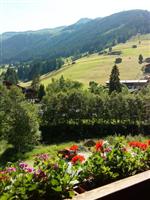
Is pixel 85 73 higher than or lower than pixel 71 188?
lower

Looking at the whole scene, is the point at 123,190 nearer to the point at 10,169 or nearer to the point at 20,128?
the point at 10,169

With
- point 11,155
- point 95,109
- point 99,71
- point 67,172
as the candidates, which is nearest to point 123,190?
point 67,172

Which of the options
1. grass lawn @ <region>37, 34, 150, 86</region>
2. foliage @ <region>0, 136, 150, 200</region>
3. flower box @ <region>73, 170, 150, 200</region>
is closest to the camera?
flower box @ <region>73, 170, 150, 200</region>

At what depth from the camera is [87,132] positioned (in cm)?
6150

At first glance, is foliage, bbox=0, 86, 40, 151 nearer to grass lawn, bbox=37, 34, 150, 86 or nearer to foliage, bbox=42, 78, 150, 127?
foliage, bbox=42, 78, 150, 127

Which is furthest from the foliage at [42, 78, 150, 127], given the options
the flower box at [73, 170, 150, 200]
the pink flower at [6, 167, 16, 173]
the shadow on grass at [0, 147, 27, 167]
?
the flower box at [73, 170, 150, 200]

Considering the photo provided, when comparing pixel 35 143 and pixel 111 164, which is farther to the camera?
pixel 35 143

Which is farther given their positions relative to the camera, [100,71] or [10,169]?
[100,71]

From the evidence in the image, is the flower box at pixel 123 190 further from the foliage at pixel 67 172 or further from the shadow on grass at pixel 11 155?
the shadow on grass at pixel 11 155

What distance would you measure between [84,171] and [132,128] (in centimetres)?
5765

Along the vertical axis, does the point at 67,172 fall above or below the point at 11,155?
above

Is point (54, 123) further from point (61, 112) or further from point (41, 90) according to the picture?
point (41, 90)

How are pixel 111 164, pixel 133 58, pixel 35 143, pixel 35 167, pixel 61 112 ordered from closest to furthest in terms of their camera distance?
pixel 35 167, pixel 111 164, pixel 35 143, pixel 61 112, pixel 133 58

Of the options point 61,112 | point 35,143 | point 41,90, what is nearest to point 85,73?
point 41,90
